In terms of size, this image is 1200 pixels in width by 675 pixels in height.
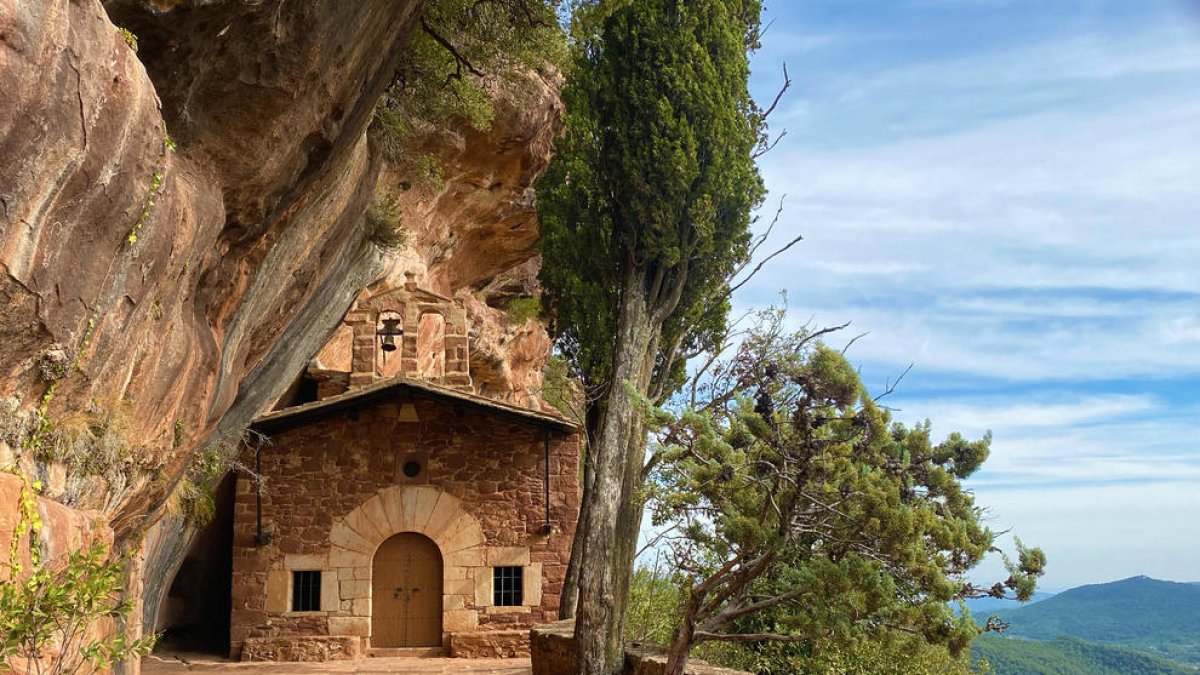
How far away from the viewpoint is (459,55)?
420 inches

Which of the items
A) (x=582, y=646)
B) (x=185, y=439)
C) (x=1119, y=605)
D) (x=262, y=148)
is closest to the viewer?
(x=262, y=148)

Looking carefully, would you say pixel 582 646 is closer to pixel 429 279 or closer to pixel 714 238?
pixel 714 238

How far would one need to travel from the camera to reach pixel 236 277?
9.30 metres

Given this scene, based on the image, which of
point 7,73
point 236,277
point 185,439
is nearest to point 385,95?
point 236,277

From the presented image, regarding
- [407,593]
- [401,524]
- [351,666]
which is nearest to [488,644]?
[407,593]

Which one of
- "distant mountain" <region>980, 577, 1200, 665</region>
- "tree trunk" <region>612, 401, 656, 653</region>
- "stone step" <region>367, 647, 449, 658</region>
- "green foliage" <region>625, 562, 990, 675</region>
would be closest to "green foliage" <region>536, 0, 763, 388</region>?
"tree trunk" <region>612, 401, 656, 653</region>

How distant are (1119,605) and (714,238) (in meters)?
94.4

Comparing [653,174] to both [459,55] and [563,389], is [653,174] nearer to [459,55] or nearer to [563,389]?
[459,55]

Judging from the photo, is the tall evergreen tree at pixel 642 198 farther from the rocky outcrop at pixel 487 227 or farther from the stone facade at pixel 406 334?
the stone facade at pixel 406 334

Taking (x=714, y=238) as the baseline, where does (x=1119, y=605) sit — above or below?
below

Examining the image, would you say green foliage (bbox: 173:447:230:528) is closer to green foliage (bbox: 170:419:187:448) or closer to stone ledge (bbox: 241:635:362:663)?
green foliage (bbox: 170:419:187:448)

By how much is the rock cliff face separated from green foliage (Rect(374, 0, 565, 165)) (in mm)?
619

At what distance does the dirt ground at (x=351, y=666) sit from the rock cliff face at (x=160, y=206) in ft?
8.81

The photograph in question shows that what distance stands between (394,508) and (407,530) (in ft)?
1.26
